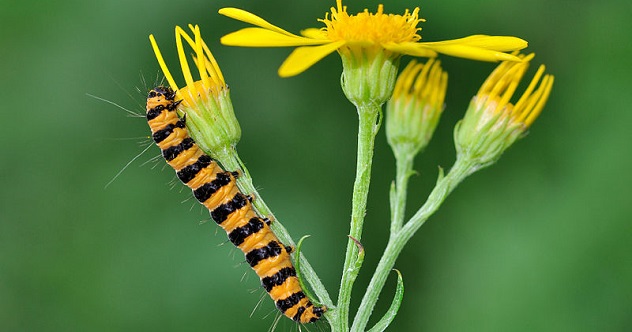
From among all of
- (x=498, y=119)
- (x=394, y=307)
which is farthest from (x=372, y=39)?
(x=394, y=307)

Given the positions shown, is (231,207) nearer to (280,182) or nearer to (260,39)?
(260,39)

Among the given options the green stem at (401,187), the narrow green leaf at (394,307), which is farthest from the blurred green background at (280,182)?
the narrow green leaf at (394,307)

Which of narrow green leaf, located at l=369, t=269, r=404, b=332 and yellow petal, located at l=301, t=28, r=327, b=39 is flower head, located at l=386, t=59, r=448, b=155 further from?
narrow green leaf, located at l=369, t=269, r=404, b=332

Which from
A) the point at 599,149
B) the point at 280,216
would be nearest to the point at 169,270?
the point at 280,216

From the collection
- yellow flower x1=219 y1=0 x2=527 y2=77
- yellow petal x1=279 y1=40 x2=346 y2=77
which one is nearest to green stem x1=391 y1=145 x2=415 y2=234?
yellow flower x1=219 y1=0 x2=527 y2=77

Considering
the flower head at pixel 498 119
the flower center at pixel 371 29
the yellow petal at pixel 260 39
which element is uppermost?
the yellow petal at pixel 260 39

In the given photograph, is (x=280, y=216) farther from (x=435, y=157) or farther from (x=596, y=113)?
(x=596, y=113)

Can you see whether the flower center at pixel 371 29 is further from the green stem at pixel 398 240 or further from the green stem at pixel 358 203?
the green stem at pixel 398 240
